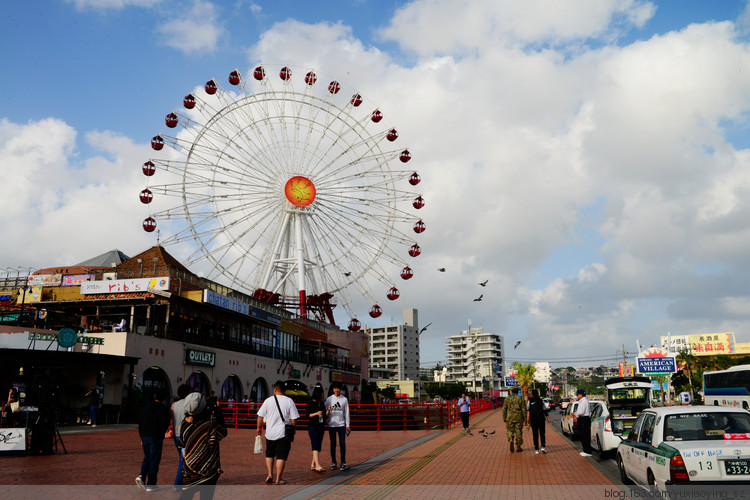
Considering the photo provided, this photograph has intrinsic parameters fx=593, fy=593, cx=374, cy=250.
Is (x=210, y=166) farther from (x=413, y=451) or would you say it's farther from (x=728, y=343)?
(x=728, y=343)

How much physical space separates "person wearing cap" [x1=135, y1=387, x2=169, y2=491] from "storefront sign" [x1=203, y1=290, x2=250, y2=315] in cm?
2903

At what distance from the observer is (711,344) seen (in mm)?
119562

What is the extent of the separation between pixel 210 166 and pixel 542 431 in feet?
→ 115

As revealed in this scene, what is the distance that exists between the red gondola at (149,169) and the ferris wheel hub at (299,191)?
1073 centimetres

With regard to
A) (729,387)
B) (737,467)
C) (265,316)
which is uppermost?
(265,316)

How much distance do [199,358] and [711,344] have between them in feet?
378

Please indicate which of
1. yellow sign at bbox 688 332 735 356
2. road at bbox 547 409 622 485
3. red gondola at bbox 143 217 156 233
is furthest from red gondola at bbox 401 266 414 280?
yellow sign at bbox 688 332 735 356

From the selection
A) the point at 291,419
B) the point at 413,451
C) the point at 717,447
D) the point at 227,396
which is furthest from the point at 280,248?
the point at 717,447

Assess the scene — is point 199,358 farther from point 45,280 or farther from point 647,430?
point 647,430

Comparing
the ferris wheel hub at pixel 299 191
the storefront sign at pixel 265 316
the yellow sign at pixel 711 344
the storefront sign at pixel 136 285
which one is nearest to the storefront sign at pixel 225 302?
the storefront sign at pixel 265 316

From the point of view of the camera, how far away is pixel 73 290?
120ft

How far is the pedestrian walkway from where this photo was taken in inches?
385

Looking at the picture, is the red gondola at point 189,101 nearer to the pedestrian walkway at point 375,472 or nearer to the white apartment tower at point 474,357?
the pedestrian walkway at point 375,472

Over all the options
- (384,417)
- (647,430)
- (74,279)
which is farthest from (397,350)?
(647,430)
